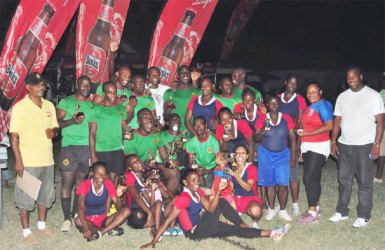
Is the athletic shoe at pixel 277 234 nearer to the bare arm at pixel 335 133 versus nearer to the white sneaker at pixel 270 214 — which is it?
the white sneaker at pixel 270 214

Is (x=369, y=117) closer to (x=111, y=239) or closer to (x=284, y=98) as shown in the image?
(x=284, y=98)

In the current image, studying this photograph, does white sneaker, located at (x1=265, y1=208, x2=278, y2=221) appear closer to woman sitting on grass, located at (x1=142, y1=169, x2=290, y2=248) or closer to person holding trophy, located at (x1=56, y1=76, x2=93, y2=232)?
woman sitting on grass, located at (x1=142, y1=169, x2=290, y2=248)

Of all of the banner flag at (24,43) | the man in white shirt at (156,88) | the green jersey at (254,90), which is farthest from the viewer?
the banner flag at (24,43)

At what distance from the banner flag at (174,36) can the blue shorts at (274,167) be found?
3909 mm

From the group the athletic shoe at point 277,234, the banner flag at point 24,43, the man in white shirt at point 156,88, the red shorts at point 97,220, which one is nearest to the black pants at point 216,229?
the athletic shoe at point 277,234

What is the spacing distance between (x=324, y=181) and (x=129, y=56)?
11078 mm

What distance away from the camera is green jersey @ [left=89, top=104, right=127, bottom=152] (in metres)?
7.63

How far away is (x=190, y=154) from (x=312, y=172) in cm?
170

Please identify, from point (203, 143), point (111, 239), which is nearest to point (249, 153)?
point (203, 143)

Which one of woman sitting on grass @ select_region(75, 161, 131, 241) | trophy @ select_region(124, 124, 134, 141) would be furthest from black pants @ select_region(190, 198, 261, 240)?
trophy @ select_region(124, 124, 134, 141)

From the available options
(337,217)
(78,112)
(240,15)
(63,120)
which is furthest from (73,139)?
(240,15)

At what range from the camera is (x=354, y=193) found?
9.91 metres

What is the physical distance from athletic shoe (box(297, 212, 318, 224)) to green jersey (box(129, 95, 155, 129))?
2.67 m

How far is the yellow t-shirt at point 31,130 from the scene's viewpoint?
6.79 m
